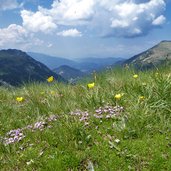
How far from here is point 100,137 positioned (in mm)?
7445

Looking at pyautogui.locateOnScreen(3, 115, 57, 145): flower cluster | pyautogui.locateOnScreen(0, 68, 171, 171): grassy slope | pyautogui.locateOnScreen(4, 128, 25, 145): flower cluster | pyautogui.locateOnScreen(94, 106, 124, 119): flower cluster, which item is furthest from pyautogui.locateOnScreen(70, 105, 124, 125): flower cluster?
pyautogui.locateOnScreen(4, 128, 25, 145): flower cluster

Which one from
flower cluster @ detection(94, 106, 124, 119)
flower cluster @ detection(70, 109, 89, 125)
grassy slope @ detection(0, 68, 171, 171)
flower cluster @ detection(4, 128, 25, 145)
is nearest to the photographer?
grassy slope @ detection(0, 68, 171, 171)

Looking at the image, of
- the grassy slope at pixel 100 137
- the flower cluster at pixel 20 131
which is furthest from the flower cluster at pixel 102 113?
the flower cluster at pixel 20 131

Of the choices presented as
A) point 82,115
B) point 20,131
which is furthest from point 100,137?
point 20,131

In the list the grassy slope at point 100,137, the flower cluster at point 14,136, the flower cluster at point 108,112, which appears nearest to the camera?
the grassy slope at point 100,137

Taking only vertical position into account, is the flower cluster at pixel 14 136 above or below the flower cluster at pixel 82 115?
below

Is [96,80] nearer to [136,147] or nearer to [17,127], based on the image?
[17,127]

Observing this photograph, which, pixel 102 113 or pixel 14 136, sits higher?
pixel 102 113

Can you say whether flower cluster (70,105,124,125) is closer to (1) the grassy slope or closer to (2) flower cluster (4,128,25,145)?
(1) the grassy slope

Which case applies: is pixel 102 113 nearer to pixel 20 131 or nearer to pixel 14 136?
pixel 20 131

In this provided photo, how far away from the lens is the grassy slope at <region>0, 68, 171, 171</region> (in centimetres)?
669

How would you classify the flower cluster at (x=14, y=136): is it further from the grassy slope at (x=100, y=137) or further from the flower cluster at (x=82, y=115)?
the flower cluster at (x=82, y=115)

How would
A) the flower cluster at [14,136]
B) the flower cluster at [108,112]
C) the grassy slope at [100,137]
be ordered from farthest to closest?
the flower cluster at [108,112] → the flower cluster at [14,136] → the grassy slope at [100,137]

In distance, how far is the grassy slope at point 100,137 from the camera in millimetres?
6688
